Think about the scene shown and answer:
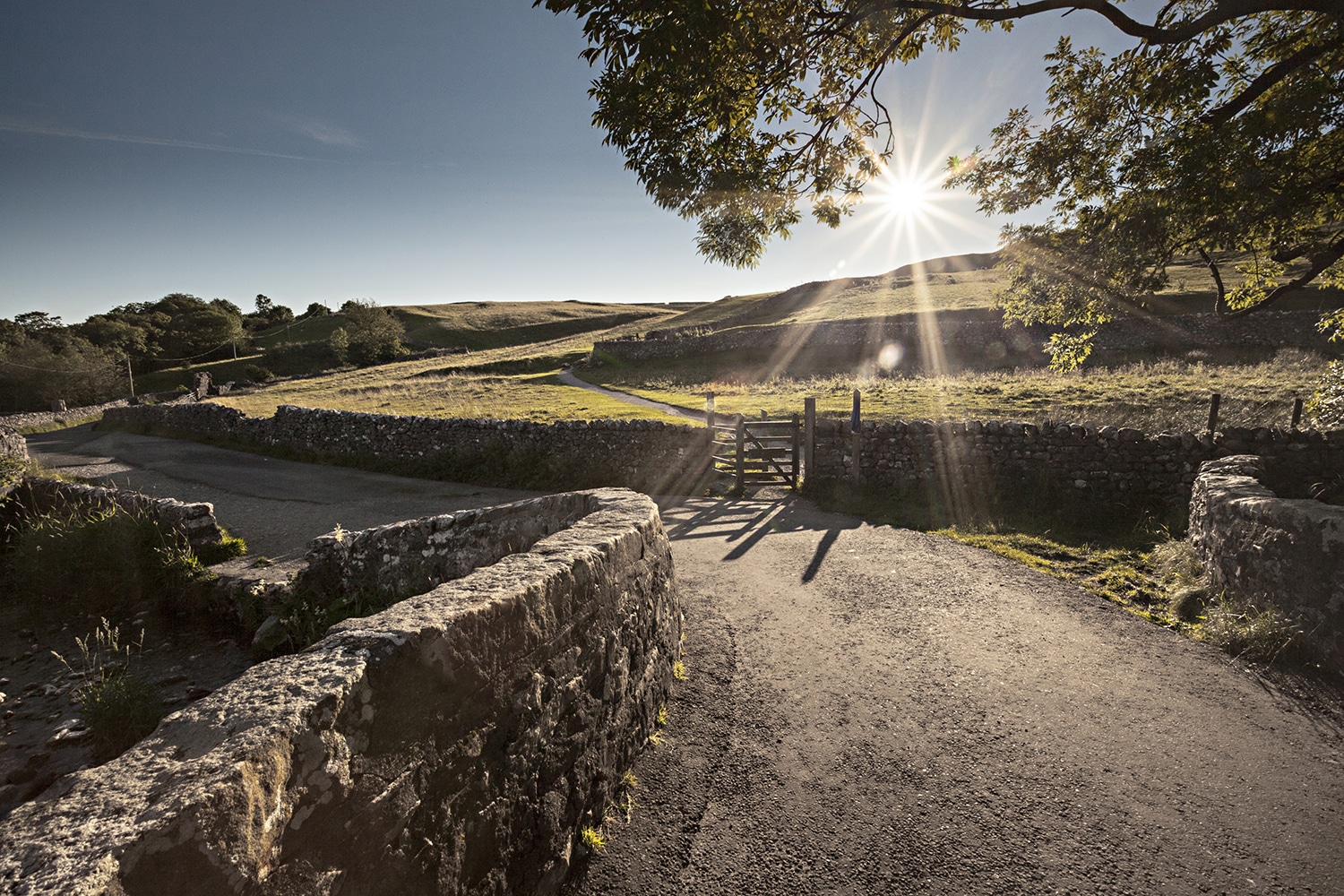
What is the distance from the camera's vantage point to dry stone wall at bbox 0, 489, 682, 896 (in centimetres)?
185

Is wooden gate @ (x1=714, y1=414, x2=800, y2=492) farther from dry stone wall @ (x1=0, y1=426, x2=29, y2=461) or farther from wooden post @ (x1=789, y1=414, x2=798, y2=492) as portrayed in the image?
dry stone wall @ (x1=0, y1=426, x2=29, y2=461)

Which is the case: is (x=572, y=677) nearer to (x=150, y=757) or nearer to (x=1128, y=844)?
(x=150, y=757)

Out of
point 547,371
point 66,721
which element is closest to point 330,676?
point 66,721

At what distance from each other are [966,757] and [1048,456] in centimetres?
925

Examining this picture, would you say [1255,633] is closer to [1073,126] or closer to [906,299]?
[1073,126]

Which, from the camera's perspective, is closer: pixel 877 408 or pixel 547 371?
pixel 877 408

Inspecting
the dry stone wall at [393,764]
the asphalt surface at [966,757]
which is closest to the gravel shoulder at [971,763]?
the asphalt surface at [966,757]

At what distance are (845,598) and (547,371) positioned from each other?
41.7 m

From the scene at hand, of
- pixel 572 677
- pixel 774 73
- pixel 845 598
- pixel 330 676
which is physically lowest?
pixel 845 598

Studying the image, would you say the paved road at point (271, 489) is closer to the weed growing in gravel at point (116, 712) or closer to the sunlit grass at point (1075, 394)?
the weed growing in gravel at point (116, 712)

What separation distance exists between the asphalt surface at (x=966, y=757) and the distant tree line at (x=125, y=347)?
70.3 metres

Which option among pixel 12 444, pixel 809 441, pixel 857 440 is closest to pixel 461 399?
pixel 12 444

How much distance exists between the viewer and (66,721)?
5.31m

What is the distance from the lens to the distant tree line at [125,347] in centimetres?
5494
